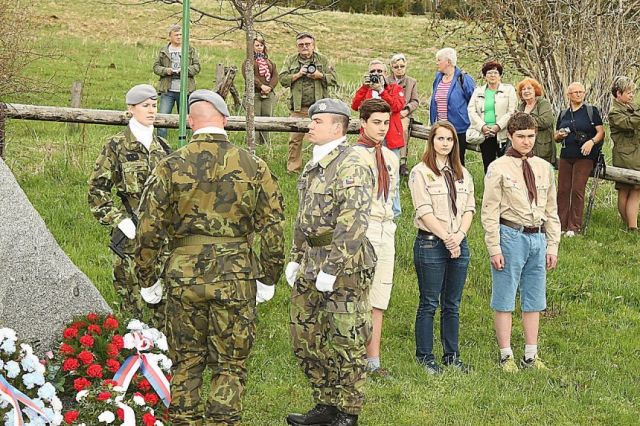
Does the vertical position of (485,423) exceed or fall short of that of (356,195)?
it falls short

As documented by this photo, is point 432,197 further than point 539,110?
No

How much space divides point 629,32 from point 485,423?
12458mm

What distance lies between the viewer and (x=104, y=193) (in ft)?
21.3

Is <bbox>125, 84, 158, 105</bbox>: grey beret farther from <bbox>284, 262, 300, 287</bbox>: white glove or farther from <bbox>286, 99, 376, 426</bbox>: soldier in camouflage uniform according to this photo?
<bbox>284, 262, 300, 287</bbox>: white glove

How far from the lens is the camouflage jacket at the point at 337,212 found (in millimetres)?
5680

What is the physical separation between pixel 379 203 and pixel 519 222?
1.20m

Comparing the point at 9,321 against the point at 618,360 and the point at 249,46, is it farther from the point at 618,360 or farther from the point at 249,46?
the point at 618,360

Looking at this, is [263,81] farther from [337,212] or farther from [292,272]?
[337,212]

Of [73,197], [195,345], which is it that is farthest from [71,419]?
[73,197]

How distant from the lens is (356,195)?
225 inches

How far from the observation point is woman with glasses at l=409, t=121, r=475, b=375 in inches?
277

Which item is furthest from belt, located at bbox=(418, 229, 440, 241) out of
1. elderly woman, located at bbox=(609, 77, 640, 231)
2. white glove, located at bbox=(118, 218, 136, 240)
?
elderly woman, located at bbox=(609, 77, 640, 231)

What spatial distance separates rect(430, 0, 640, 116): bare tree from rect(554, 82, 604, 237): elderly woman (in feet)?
20.0

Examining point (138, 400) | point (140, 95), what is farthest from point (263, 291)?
point (140, 95)
